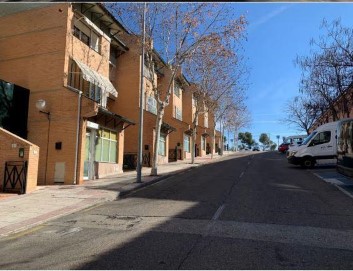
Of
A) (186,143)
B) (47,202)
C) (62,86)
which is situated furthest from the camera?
(186,143)

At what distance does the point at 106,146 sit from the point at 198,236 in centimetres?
1649

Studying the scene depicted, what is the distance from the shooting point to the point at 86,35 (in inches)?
907

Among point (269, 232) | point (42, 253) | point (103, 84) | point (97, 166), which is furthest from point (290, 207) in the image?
point (103, 84)

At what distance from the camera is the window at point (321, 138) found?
24683mm

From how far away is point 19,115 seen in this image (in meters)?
19.5

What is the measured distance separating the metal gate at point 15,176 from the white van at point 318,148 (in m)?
16.8

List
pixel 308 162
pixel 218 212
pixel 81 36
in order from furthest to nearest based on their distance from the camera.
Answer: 1. pixel 308 162
2. pixel 81 36
3. pixel 218 212

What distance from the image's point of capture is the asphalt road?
20.6 feet

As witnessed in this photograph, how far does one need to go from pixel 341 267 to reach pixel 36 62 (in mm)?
18506

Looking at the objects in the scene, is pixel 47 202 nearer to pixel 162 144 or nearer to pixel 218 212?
pixel 218 212

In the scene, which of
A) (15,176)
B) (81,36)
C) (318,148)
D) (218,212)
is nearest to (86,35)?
(81,36)

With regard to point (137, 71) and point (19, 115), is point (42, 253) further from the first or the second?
point (137, 71)

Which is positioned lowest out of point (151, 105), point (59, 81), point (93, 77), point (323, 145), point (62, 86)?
point (323, 145)

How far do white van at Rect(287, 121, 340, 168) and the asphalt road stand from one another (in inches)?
473
